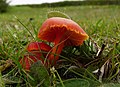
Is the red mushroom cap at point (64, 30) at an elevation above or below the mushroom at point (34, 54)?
above

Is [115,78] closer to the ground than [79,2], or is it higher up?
higher up

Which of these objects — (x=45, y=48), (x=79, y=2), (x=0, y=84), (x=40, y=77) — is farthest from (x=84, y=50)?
(x=79, y=2)

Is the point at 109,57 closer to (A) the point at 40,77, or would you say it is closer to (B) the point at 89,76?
(B) the point at 89,76

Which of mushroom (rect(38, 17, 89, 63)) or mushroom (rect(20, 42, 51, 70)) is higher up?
mushroom (rect(38, 17, 89, 63))

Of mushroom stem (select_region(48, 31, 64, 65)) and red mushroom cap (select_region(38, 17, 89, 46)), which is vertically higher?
red mushroom cap (select_region(38, 17, 89, 46))

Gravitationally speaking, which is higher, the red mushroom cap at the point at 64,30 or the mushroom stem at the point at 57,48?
the red mushroom cap at the point at 64,30

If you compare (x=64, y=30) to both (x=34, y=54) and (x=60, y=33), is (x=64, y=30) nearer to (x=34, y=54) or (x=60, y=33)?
(x=60, y=33)
